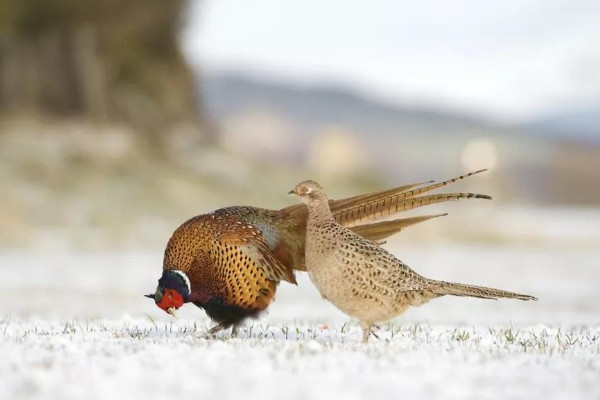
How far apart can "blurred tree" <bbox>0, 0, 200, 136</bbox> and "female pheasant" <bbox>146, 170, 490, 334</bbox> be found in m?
23.7

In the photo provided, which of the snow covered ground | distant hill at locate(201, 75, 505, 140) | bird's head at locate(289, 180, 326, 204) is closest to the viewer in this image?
the snow covered ground

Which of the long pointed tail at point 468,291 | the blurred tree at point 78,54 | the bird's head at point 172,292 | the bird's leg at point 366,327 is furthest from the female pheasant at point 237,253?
the blurred tree at point 78,54

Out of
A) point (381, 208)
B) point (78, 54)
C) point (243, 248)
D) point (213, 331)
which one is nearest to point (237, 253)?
point (243, 248)

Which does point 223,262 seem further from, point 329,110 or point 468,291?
point 329,110

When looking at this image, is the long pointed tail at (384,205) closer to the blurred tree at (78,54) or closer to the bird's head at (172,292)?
the bird's head at (172,292)

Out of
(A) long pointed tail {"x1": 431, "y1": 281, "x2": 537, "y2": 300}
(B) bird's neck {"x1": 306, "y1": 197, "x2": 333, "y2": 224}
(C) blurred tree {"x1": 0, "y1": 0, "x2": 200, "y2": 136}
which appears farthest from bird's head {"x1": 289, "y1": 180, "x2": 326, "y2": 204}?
(C) blurred tree {"x1": 0, "y1": 0, "x2": 200, "y2": 136}

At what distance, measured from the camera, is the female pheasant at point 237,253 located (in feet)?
23.7

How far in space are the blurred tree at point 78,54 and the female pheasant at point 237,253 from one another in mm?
23733

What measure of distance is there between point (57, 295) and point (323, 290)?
10.5 metres

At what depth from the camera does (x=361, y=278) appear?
684 centimetres

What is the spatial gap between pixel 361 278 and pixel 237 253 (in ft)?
3.67

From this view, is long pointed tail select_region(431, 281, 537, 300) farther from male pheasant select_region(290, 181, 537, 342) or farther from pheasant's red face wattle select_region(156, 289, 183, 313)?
pheasant's red face wattle select_region(156, 289, 183, 313)

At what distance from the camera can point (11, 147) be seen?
2978 cm

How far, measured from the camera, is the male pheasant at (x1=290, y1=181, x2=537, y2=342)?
22.5ft
